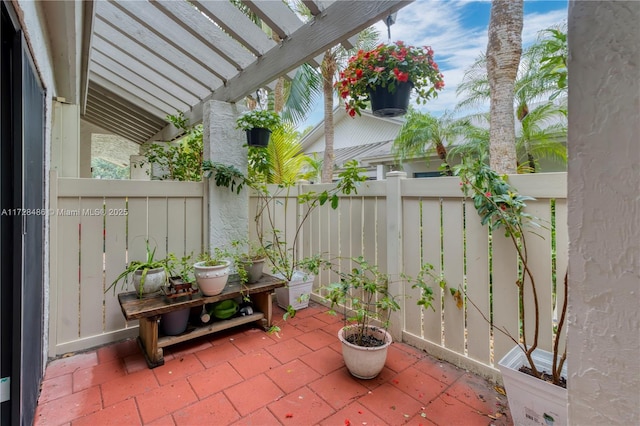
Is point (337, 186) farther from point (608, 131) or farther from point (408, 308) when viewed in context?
point (608, 131)

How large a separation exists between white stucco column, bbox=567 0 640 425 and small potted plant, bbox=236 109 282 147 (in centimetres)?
243

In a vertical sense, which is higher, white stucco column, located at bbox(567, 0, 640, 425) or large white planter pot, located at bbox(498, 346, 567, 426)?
white stucco column, located at bbox(567, 0, 640, 425)

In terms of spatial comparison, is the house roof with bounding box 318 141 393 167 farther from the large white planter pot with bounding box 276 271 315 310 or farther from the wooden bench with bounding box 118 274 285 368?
the wooden bench with bounding box 118 274 285 368

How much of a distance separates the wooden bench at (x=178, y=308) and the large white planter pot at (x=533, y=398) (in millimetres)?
1761

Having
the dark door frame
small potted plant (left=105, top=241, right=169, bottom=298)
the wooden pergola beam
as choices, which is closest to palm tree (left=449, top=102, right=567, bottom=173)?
the wooden pergola beam

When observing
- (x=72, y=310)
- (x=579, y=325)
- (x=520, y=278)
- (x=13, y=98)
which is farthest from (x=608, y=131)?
(x=72, y=310)

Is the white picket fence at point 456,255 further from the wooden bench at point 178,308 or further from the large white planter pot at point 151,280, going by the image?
the large white planter pot at point 151,280

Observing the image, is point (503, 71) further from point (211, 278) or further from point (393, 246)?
point (211, 278)

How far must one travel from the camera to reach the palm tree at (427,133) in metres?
5.66

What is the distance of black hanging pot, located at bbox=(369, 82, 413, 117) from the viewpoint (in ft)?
6.63

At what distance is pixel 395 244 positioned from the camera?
2344 millimetres

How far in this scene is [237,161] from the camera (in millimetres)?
3062

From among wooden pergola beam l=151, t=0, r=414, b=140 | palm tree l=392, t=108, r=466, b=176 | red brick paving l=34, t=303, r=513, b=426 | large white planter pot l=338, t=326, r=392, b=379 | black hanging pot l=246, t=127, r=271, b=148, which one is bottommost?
red brick paving l=34, t=303, r=513, b=426

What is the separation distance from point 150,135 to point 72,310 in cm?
472
